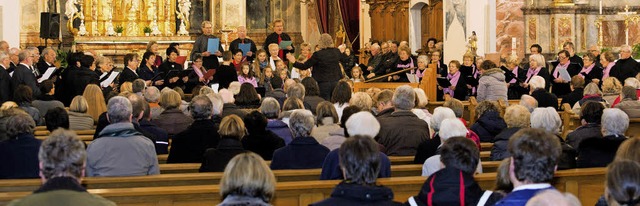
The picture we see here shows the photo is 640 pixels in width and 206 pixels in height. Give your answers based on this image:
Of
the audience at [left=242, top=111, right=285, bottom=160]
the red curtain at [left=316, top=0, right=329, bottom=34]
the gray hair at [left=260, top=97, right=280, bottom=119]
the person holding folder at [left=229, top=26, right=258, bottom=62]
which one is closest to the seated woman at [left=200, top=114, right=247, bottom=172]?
the audience at [left=242, top=111, right=285, bottom=160]

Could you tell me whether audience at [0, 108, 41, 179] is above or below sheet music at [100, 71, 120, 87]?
below

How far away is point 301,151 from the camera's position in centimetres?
844

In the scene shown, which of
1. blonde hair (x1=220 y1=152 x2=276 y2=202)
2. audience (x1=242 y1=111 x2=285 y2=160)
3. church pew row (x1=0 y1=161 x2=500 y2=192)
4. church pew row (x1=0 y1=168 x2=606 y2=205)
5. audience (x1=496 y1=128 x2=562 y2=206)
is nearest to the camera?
blonde hair (x1=220 y1=152 x2=276 y2=202)

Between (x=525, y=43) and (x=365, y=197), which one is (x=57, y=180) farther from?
(x=525, y=43)

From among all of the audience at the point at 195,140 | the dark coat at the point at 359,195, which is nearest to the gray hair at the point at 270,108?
the audience at the point at 195,140

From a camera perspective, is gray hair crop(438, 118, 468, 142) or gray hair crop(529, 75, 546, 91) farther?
gray hair crop(529, 75, 546, 91)

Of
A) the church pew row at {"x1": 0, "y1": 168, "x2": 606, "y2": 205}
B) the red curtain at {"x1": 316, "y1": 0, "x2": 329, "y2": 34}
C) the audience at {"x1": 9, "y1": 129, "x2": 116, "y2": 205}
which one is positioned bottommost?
the church pew row at {"x1": 0, "y1": 168, "x2": 606, "y2": 205}

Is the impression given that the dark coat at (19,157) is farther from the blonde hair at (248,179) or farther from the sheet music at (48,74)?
the sheet music at (48,74)

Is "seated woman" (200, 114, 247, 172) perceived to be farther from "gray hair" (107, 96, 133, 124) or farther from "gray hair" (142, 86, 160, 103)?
"gray hair" (142, 86, 160, 103)

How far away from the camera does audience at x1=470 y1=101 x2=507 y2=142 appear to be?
10.6m

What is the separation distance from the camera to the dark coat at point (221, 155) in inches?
330

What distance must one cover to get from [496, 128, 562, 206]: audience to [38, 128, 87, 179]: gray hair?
194 cm

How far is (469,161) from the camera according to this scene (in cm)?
588

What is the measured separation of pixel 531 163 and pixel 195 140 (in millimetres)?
4643
